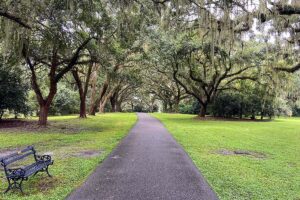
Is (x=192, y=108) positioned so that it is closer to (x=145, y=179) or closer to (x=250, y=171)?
(x=250, y=171)

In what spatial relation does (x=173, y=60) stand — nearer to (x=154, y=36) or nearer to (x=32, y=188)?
(x=154, y=36)

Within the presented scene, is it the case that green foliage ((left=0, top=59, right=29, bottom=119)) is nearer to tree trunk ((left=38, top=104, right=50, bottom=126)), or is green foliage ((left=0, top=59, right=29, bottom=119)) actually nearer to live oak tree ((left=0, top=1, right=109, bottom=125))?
live oak tree ((left=0, top=1, right=109, bottom=125))

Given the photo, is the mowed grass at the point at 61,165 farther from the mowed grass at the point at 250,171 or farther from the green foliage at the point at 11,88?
the green foliage at the point at 11,88

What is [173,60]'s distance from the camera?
24.7 meters

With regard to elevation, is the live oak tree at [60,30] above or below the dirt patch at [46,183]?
above

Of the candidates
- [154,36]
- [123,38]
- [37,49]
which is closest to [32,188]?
[123,38]

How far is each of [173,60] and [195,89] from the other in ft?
22.3

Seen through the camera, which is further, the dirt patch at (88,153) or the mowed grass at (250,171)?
the dirt patch at (88,153)

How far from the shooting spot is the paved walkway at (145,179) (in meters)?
5.11

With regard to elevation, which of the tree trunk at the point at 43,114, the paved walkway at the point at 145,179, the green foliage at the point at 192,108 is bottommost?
the paved walkway at the point at 145,179

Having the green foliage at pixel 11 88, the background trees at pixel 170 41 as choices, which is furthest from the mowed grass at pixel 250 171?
the green foliage at pixel 11 88

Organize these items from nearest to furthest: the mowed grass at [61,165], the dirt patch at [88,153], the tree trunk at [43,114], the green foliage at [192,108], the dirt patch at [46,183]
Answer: the mowed grass at [61,165], the dirt patch at [46,183], the dirt patch at [88,153], the tree trunk at [43,114], the green foliage at [192,108]

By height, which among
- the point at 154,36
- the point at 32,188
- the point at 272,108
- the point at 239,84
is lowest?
the point at 32,188

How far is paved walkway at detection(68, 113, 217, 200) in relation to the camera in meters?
5.11
